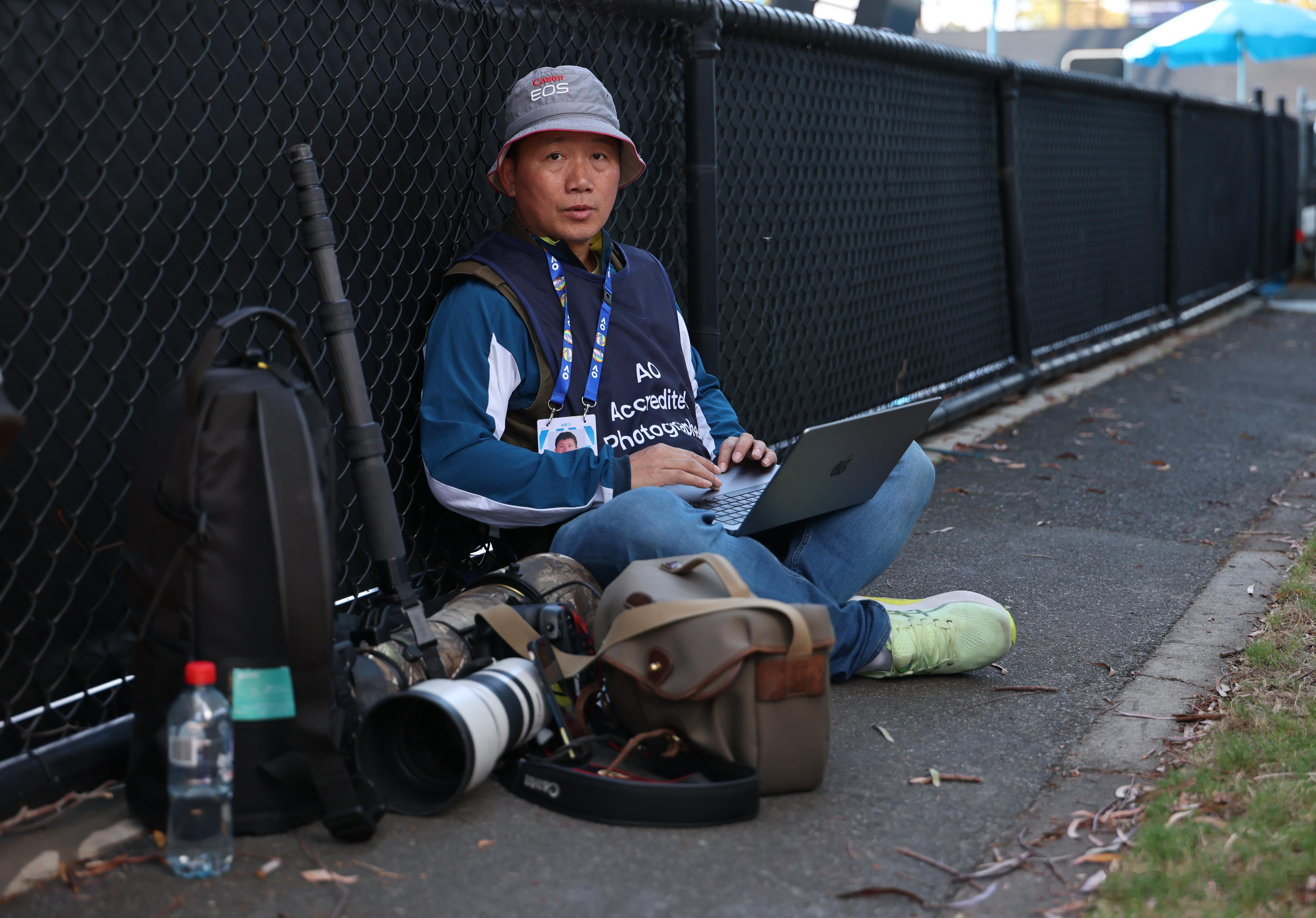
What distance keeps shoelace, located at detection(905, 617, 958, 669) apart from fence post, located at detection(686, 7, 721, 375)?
1.46m

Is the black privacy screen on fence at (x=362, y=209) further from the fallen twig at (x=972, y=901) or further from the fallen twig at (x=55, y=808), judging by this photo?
the fallen twig at (x=972, y=901)

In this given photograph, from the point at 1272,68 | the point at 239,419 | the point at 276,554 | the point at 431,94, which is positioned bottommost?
the point at 276,554

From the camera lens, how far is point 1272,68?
87.4 feet

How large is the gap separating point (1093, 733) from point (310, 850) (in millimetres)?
1735

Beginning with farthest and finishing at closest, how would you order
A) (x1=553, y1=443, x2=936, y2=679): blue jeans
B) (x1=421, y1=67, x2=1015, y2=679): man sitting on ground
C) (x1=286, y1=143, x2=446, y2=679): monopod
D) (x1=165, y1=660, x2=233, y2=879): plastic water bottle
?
1. (x1=421, y1=67, x2=1015, y2=679): man sitting on ground
2. (x1=553, y1=443, x2=936, y2=679): blue jeans
3. (x1=286, y1=143, x2=446, y2=679): monopod
4. (x1=165, y1=660, x2=233, y2=879): plastic water bottle

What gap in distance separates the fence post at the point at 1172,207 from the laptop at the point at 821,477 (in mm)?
8248

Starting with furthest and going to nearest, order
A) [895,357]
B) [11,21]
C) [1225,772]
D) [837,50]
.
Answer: [895,357], [837,50], [1225,772], [11,21]

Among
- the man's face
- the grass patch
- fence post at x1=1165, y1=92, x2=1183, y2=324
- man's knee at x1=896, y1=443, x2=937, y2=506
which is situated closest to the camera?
the grass patch

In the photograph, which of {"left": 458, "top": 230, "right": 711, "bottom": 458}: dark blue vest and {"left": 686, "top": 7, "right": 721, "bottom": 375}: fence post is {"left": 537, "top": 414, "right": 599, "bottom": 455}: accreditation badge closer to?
{"left": 458, "top": 230, "right": 711, "bottom": 458}: dark blue vest

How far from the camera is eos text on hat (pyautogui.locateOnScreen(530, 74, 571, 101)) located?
327 cm

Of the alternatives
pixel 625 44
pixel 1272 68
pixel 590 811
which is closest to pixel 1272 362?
pixel 625 44

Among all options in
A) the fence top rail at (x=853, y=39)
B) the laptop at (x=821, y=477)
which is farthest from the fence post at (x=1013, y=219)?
the laptop at (x=821, y=477)

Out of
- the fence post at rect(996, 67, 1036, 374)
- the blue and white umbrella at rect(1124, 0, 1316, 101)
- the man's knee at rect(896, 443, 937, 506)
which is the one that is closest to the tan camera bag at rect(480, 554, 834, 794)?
the man's knee at rect(896, 443, 937, 506)

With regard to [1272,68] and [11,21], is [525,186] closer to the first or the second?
[11,21]
